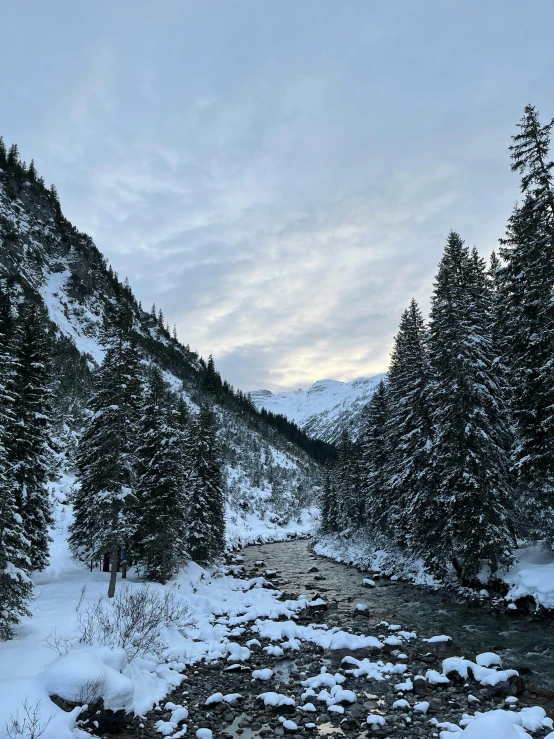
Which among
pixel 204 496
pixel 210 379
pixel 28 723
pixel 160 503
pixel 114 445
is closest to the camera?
pixel 28 723

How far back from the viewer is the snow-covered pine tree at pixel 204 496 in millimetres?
32750

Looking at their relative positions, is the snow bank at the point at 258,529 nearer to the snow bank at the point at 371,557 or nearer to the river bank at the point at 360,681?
the snow bank at the point at 371,557

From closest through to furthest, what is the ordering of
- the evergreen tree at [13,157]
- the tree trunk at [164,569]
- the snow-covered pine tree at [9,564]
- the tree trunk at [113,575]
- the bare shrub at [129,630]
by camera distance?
the snow-covered pine tree at [9,564]
the bare shrub at [129,630]
the tree trunk at [113,575]
the tree trunk at [164,569]
the evergreen tree at [13,157]

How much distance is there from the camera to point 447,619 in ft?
62.7

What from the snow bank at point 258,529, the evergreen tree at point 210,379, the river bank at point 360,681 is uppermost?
the evergreen tree at point 210,379

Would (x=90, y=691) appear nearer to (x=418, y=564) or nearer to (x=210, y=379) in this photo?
(x=418, y=564)

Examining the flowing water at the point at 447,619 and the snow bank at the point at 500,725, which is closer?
the snow bank at the point at 500,725

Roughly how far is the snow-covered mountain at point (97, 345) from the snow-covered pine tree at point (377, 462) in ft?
111

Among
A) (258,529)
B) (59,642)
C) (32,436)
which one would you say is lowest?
(258,529)

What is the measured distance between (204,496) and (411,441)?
17.2m

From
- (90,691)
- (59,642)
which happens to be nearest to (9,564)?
(59,642)

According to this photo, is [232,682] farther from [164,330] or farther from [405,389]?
[164,330]

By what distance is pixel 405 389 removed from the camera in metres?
30.2

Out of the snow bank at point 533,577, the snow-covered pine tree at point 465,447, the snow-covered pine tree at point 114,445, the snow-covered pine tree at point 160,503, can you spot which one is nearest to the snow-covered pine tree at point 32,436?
the snow-covered pine tree at point 114,445
